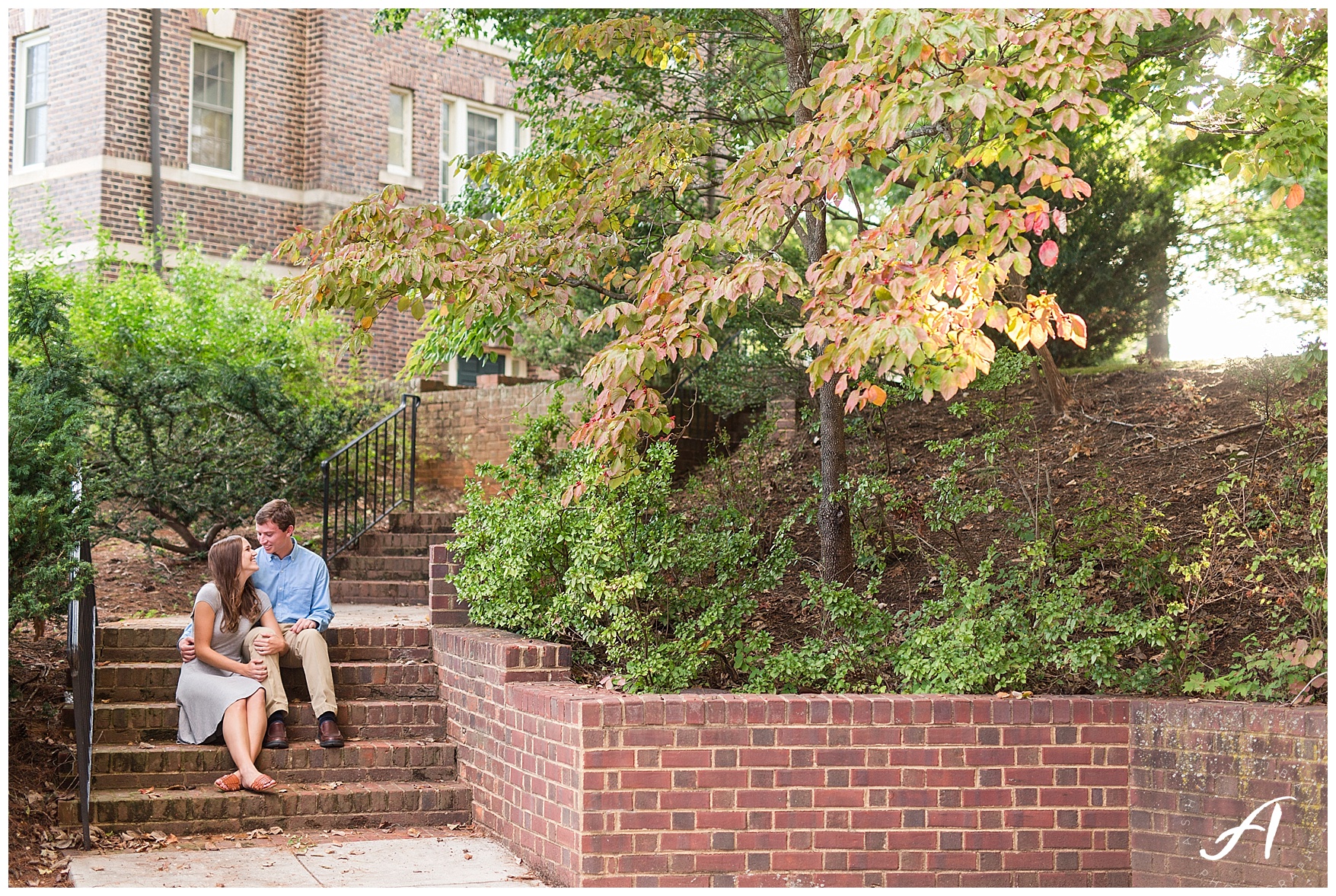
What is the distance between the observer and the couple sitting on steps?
628cm

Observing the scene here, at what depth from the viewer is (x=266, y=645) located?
6504 mm

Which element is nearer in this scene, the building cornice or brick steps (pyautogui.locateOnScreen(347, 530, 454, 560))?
brick steps (pyautogui.locateOnScreen(347, 530, 454, 560))

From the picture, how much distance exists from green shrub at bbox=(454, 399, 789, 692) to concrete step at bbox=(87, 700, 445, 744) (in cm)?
64

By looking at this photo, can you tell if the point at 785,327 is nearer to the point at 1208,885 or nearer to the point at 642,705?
the point at 642,705

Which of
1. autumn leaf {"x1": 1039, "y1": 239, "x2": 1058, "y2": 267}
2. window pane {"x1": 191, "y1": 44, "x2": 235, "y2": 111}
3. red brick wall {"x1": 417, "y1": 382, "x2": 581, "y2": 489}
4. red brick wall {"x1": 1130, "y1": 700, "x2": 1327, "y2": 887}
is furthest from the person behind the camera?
window pane {"x1": 191, "y1": 44, "x2": 235, "y2": 111}

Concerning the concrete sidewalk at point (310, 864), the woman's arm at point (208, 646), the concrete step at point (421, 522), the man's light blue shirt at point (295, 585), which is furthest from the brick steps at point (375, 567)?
the concrete sidewalk at point (310, 864)

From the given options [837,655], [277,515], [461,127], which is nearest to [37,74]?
[461,127]

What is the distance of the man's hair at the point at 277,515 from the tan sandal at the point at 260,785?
1.47 metres

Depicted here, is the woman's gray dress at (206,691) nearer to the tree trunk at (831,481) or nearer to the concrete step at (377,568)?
the tree trunk at (831,481)

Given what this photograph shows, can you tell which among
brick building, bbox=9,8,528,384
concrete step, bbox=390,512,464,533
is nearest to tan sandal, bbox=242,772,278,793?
concrete step, bbox=390,512,464,533

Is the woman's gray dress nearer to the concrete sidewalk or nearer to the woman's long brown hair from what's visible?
the woman's long brown hair

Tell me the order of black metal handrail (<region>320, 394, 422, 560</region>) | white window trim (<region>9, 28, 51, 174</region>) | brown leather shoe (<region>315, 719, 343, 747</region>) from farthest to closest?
white window trim (<region>9, 28, 51, 174</region>)
black metal handrail (<region>320, 394, 422, 560</region>)
brown leather shoe (<region>315, 719, 343, 747</region>)

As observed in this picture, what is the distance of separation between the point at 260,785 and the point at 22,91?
1313 centimetres

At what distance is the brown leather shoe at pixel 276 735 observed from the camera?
6344 mm
